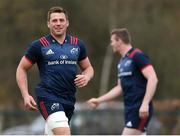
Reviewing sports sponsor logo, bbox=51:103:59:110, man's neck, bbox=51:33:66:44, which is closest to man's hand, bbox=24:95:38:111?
sports sponsor logo, bbox=51:103:59:110

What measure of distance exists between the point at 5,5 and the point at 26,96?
34692 mm

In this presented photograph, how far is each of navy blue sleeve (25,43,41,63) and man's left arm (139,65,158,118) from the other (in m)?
2.31

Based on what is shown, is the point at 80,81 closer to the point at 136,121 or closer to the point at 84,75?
the point at 84,75

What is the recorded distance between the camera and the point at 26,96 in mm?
9852

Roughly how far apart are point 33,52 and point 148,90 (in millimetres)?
2484

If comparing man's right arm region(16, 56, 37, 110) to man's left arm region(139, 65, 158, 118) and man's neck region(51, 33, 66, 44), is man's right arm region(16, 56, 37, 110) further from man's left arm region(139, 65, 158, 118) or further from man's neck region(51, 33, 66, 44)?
man's left arm region(139, 65, 158, 118)

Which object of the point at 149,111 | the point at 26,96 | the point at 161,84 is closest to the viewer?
the point at 26,96

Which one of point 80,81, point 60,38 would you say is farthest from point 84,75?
point 60,38

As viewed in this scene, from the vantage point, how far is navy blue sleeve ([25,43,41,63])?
33.3 feet

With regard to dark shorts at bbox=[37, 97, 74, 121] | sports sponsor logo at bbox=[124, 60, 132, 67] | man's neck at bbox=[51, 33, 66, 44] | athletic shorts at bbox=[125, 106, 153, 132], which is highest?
man's neck at bbox=[51, 33, 66, 44]

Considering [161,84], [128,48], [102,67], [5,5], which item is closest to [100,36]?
[102,67]

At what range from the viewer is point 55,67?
10141 mm

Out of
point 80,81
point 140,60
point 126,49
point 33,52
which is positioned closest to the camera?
point 80,81

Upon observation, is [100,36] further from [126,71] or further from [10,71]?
[126,71]
